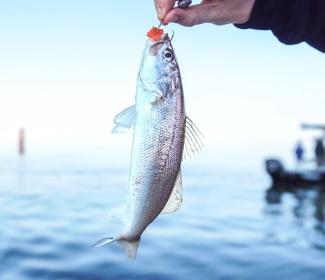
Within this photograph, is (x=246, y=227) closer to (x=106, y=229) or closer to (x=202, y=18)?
(x=106, y=229)

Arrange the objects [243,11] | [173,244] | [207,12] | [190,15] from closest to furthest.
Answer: [190,15], [207,12], [243,11], [173,244]

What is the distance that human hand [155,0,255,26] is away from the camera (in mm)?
3254

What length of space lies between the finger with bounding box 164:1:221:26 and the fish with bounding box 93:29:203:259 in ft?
1.74

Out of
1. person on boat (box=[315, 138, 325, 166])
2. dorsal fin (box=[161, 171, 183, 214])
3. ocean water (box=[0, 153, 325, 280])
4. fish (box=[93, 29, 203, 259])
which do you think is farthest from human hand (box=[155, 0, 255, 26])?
person on boat (box=[315, 138, 325, 166])

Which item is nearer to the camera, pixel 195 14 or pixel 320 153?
pixel 195 14

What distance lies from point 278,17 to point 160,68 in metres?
1.64

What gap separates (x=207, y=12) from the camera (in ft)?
12.0

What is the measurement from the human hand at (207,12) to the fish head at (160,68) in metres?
0.15

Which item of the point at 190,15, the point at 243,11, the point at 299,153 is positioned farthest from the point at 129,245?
the point at 299,153

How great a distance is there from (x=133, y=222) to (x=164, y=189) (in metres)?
0.27

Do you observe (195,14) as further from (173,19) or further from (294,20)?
(294,20)

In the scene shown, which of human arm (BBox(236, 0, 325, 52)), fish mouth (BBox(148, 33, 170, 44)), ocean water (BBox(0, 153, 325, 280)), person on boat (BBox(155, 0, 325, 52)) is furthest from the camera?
ocean water (BBox(0, 153, 325, 280))

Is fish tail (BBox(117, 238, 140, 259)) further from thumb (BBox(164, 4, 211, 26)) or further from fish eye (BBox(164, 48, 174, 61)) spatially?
thumb (BBox(164, 4, 211, 26))

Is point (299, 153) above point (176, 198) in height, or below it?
below
